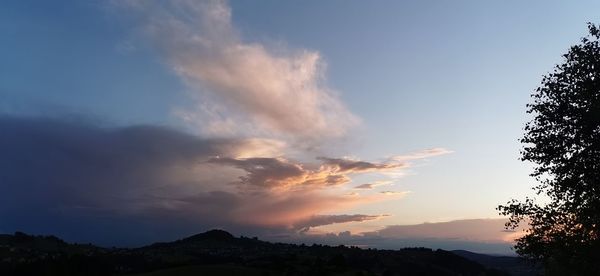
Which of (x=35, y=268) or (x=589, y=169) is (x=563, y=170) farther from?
(x=35, y=268)

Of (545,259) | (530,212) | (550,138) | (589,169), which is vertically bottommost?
(545,259)

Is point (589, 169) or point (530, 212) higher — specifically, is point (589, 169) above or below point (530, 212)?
above

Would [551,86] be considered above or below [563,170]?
above

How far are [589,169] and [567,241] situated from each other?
185 inches

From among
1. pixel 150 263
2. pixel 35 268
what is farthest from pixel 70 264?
pixel 150 263

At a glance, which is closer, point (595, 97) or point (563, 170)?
point (595, 97)

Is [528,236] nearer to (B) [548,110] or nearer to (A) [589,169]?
(A) [589,169]

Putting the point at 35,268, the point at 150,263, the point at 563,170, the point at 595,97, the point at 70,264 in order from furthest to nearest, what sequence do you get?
the point at 150,263
the point at 35,268
the point at 70,264
the point at 563,170
the point at 595,97

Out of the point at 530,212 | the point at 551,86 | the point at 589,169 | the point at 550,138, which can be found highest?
the point at 551,86

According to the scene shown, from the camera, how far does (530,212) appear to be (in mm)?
33531

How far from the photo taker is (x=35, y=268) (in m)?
144

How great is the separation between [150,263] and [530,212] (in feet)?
518

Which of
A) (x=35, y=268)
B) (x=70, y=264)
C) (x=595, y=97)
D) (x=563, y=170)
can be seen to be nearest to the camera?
(x=595, y=97)

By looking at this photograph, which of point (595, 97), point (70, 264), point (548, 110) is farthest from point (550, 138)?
point (70, 264)
